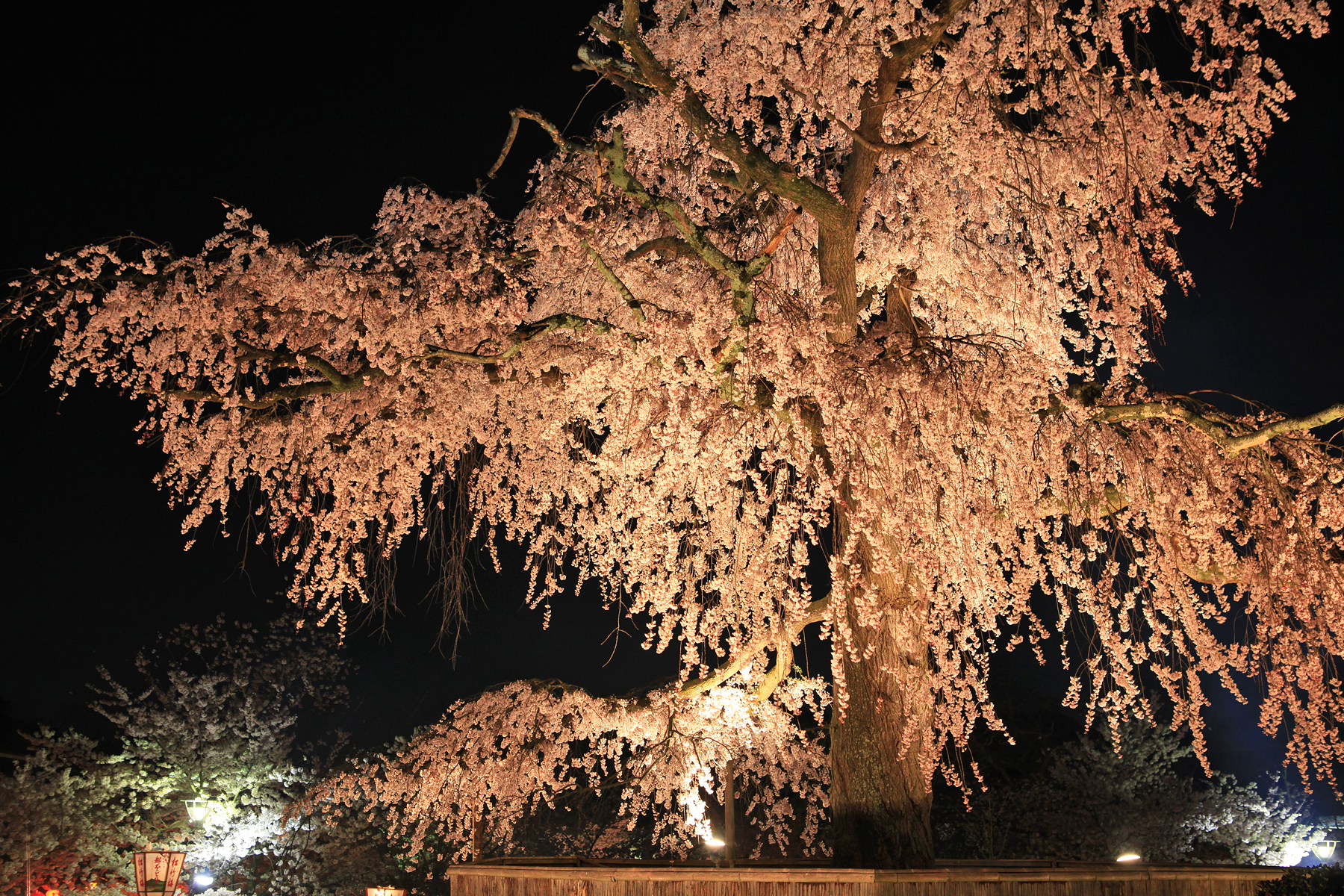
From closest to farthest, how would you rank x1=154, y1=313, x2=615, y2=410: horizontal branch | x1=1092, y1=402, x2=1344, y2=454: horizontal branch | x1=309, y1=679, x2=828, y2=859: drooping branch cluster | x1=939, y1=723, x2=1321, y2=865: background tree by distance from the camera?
x1=1092, y1=402, x2=1344, y2=454: horizontal branch → x1=154, y1=313, x2=615, y2=410: horizontal branch → x1=309, y1=679, x2=828, y2=859: drooping branch cluster → x1=939, y1=723, x2=1321, y2=865: background tree

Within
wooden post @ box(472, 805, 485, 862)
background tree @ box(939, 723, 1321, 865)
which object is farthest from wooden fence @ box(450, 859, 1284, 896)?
background tree @ box(939, 723, 1321, 865)

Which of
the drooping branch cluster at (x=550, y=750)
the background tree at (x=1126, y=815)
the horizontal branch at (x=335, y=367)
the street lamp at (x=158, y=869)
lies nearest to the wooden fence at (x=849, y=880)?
the drooping branch cluster at (x=550, y=750)

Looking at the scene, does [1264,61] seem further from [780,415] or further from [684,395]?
[684,395]

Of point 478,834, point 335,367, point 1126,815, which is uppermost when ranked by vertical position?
point 335,367

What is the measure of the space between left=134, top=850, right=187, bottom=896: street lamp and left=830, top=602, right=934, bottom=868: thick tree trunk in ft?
19.7

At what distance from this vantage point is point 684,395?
17.1ft

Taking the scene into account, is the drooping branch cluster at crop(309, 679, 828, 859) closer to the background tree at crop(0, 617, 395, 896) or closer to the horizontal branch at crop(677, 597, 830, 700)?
the horizontal branch at crop(677, 597, 830, 700)

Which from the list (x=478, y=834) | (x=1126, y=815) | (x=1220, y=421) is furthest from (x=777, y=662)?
(x=1126, y=815)

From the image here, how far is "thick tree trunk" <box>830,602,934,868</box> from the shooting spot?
5953mm

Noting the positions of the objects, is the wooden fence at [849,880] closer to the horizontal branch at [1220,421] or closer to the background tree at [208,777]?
the horizontal branch at [1220,421]

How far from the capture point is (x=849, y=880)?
5230 millimetres

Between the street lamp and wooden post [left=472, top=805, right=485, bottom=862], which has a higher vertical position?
wooden post [left=472, top=805, right=485, bottom=862]

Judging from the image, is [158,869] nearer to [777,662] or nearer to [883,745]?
[777,662]

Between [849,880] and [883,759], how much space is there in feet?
3.48
